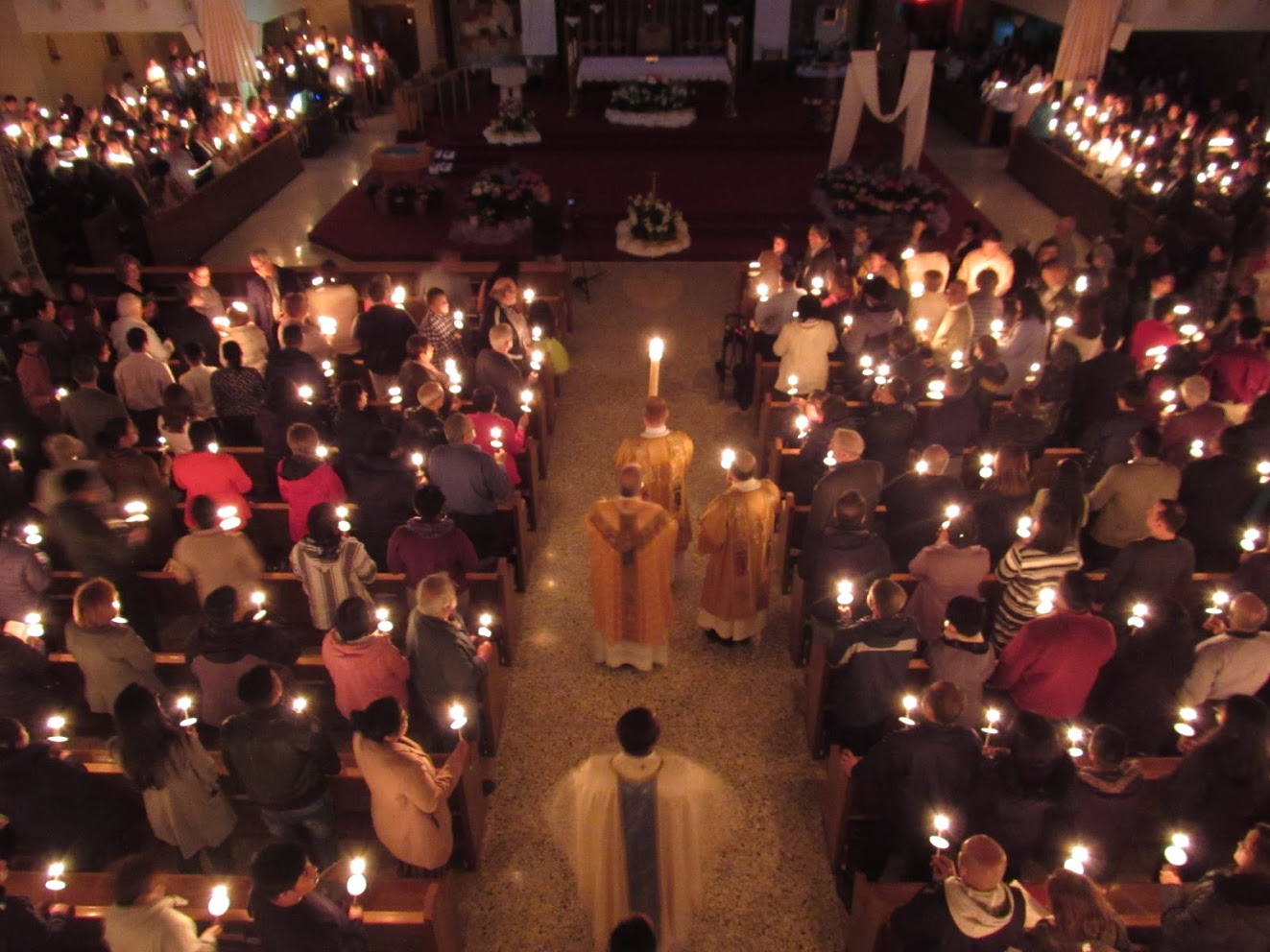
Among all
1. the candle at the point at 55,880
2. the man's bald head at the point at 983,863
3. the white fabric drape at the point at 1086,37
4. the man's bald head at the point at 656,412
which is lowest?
the candle at the point at 55,880

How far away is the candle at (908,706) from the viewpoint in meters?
4.20

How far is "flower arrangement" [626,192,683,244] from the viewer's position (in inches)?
448

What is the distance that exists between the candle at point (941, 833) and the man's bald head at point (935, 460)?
1988 millimetres

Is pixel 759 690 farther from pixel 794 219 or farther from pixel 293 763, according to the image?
pixel 794 219

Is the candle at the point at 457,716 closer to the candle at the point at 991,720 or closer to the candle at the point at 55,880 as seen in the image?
the candle at the point at 55,880

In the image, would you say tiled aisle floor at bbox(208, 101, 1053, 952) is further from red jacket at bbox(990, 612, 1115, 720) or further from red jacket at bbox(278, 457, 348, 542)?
red jacket at bbox(278, 457, 348, 542)

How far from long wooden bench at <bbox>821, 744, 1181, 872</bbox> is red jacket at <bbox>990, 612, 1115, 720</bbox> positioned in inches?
15.1

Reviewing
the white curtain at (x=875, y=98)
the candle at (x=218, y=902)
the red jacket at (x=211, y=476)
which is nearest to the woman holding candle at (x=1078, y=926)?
the candle at (x=218, y=902)

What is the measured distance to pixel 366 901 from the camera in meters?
3.67

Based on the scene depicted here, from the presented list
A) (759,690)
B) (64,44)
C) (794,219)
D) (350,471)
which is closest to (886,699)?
(759,690)

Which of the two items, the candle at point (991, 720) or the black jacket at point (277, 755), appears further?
the candle at point (991, 720)

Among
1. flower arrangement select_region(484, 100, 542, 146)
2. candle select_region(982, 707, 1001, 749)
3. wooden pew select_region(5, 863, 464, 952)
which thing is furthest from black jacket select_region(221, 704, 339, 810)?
flower arrangement select_region(484, 100, 542, 146)

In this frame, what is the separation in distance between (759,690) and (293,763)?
2705 mm

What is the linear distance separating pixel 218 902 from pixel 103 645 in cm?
138
